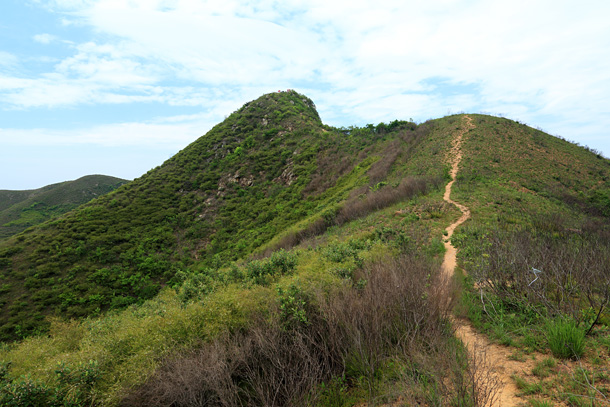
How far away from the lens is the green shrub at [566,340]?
429 centimetres

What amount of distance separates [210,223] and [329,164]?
19910 mm

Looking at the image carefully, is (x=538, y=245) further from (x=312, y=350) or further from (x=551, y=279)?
(x=312, y=350)

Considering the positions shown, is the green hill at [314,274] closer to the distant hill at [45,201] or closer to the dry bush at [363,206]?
Result: the dry bush at [363,206]

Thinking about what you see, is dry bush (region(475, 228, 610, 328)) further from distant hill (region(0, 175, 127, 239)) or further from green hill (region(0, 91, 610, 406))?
distant hill (region(0, 175, 127, 239))

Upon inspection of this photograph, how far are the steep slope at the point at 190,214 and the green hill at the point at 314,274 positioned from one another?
0.24 m

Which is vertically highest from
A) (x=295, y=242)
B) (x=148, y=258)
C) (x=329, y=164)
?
(x=329, y=164)

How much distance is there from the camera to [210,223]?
117 feet

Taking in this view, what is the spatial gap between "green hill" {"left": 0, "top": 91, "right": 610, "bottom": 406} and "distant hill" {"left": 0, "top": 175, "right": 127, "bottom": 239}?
74.7ft

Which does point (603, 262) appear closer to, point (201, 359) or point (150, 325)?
point (201, 359)

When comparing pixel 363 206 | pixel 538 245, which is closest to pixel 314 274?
pixel 538 245

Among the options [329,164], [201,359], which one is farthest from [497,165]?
[201,359]

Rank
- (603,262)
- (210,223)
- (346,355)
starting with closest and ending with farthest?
1. (346,355)
2. (603,262)
3. (210,223)

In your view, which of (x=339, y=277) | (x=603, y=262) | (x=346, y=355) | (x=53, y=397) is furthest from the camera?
(x=339, y=277)

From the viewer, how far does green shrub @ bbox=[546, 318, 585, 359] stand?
429cm
